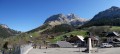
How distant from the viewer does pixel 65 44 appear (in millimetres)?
114375

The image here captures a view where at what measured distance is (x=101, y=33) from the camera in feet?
651

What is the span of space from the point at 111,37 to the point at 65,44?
4704 centimetres

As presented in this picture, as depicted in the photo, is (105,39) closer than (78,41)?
No

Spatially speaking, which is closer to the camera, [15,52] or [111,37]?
[15,52]

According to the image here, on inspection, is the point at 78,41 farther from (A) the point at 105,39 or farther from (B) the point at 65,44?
(B) the point at 65,44

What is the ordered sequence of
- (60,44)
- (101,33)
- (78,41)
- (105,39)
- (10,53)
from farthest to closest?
(101,33) < (105,39) < (78,41) < (60,44) < (10,53)

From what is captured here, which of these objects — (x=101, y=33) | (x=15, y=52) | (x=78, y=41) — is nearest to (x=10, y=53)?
(x=15, y=52)

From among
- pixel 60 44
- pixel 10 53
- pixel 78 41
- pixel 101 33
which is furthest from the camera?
pixel 101 33

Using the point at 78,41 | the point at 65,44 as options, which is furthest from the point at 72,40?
the point at 65,44

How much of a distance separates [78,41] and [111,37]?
71.0 feet

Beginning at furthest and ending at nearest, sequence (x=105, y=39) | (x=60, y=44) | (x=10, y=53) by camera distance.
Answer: (x=105, y=39)
(x=60, y=44)
(x=10, y=53)

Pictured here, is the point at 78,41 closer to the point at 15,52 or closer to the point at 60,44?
the point at 60,44

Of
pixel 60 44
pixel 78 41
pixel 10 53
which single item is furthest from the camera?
pixel 78 41

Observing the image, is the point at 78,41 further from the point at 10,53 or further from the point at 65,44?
the point at 10,53
